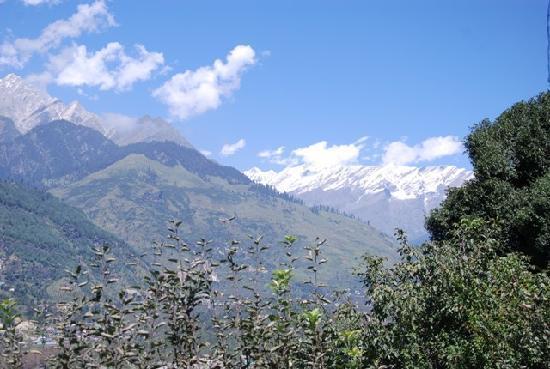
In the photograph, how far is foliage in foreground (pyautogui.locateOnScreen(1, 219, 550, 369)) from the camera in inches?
320

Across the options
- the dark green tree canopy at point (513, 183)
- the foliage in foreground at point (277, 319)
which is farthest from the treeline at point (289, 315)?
the dark green tree canopy at point (513, 183)

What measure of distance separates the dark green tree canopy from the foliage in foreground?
552 inches

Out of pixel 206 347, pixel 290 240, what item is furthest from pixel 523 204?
pixel 206 347

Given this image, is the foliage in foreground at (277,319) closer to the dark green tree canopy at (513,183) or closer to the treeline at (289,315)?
the treeline at (289,315)

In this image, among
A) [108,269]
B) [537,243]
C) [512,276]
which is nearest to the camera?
[108,269]

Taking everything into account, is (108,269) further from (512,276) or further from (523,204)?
(523,204)

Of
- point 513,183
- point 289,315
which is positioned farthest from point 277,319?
point 513,183

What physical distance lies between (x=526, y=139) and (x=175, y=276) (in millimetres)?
31202

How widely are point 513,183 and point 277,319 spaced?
95.6ft

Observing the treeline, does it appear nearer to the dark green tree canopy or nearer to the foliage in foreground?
the foliage in foreground

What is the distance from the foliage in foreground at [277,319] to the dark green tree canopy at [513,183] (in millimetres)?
14027

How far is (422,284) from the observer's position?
16422 millimetres

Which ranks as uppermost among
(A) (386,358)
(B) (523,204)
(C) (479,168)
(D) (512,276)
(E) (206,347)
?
(C) (479,168)

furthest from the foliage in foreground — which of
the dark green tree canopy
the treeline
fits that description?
the dark green tree canopy
